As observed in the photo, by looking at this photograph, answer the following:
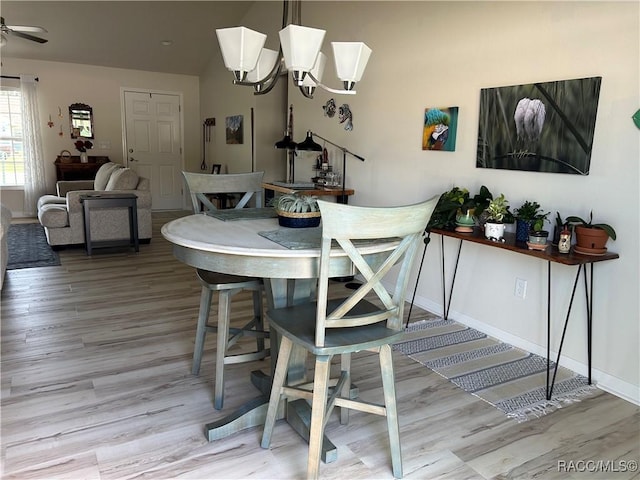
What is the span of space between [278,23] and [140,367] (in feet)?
14.9

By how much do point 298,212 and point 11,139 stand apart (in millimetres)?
7049

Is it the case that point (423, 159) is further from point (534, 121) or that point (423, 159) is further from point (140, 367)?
point (140, 367)

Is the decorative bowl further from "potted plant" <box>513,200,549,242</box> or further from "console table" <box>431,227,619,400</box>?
"potted plant" <box>513,200,549,242</box>

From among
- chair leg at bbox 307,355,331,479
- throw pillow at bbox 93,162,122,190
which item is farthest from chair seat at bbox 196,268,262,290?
throw pillow at bbox 93,162,122,190

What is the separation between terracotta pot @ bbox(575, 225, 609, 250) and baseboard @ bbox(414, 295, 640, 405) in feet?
2.28

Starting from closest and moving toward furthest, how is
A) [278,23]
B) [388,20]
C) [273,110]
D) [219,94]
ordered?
[388,20], [278,23], [273,110], [219,94]

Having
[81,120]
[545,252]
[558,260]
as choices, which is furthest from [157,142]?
[558,260]

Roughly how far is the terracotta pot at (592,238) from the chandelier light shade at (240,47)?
1797 millimetres

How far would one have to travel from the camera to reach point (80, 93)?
7527mm

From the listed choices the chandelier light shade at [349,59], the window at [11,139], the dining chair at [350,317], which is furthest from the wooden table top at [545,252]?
the window at [11,139]

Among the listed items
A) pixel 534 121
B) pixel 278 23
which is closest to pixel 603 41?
pixel 534 121

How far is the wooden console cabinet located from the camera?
7.23m

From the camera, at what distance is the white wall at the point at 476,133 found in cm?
238

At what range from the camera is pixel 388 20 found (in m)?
3.88
